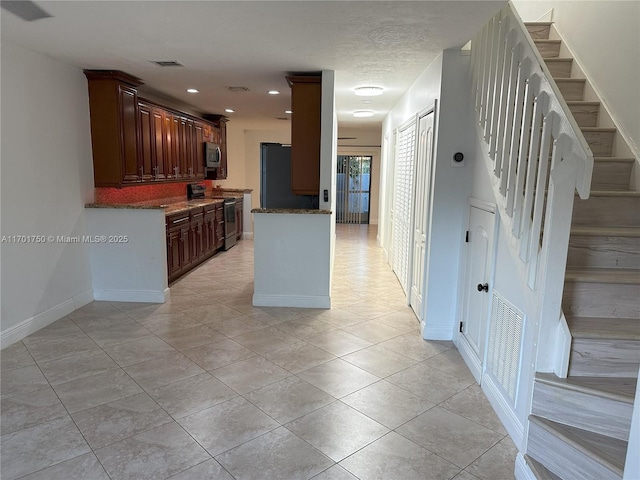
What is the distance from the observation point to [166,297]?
4645 millimetres

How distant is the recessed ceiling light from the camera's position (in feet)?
16.1

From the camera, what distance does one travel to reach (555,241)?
1.83 meters

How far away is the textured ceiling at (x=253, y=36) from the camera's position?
8.32 feet

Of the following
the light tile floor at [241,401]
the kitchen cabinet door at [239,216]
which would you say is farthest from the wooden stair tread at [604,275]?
the kitchen cabinet door at [239,216]

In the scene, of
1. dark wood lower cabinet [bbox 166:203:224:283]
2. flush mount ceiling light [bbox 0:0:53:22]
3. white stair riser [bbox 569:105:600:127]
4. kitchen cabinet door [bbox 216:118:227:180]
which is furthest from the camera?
kitchen cabinet door [bbox 216:118:227:180]

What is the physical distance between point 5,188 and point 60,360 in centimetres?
145

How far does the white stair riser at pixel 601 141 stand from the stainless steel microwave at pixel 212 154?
18.5 feet

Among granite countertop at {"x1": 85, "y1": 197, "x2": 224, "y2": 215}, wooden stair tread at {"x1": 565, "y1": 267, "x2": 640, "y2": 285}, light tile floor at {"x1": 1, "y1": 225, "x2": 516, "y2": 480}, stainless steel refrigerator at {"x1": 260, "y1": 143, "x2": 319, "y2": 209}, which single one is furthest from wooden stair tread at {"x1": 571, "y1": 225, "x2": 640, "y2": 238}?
granite countertop at {"x1": 85, "y1": 197, "x2": 224, "y2": 215}

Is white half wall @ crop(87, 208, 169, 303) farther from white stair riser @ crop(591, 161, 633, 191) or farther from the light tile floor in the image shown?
white stair riser @ crop(591, 161, 633, 191)

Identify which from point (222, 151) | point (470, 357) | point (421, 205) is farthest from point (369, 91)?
point (222, 151)

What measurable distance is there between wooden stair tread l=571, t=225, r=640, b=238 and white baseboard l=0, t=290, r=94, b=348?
423 cm

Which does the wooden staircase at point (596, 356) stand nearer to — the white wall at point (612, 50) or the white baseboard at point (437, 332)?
the white wall at point (612, 50)

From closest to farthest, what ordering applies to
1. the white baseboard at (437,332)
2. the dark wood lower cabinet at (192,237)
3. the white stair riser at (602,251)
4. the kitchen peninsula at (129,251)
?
1. the white stair riser at (602,251)
2. the white baseboard at (437,332)
3. the kitchen peninsula at (129,251)
4. the dark wood lower cabinet at (192,237)

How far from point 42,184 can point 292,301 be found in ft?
8.55
